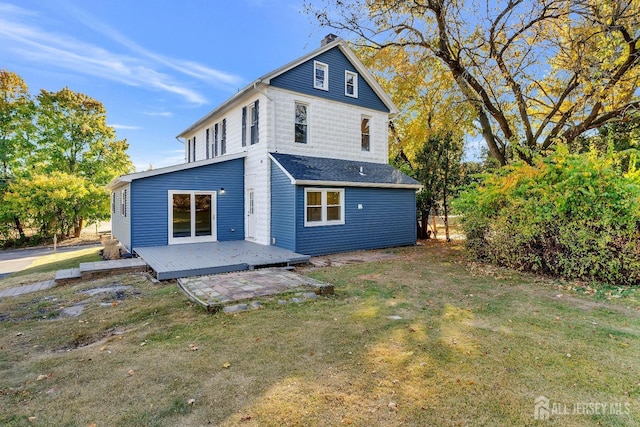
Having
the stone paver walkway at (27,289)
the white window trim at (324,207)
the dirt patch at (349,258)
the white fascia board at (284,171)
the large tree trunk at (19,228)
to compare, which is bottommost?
the stone paver walkway at (27,289)

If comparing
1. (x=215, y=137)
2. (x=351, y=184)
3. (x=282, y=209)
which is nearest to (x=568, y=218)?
(x=351, y=184)

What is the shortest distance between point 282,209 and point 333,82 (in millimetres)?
5982

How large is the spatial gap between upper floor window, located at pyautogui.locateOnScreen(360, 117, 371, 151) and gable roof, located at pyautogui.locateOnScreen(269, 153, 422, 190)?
35.3 inches

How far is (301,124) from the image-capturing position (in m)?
12.8

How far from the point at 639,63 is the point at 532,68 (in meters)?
2.95

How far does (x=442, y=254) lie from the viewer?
11727 mm

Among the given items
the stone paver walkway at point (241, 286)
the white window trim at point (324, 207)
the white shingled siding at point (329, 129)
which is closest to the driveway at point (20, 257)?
the stone paver walkway at point (241, 286)

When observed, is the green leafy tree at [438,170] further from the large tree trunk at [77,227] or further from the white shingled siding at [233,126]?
the large tree trunk at [77,227]

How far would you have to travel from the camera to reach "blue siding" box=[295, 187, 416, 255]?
1102 cm

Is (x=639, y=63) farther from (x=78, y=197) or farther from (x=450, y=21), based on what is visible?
(x=78, y=197)

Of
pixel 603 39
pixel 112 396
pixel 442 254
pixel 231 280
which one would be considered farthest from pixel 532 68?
pixel 112 396

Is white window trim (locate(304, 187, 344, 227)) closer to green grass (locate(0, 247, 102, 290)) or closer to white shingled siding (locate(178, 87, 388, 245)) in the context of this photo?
white shingled siding (locate(178, 87, 388, 245))

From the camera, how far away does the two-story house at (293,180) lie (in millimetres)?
11234

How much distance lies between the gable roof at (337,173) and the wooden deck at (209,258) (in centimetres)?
250
